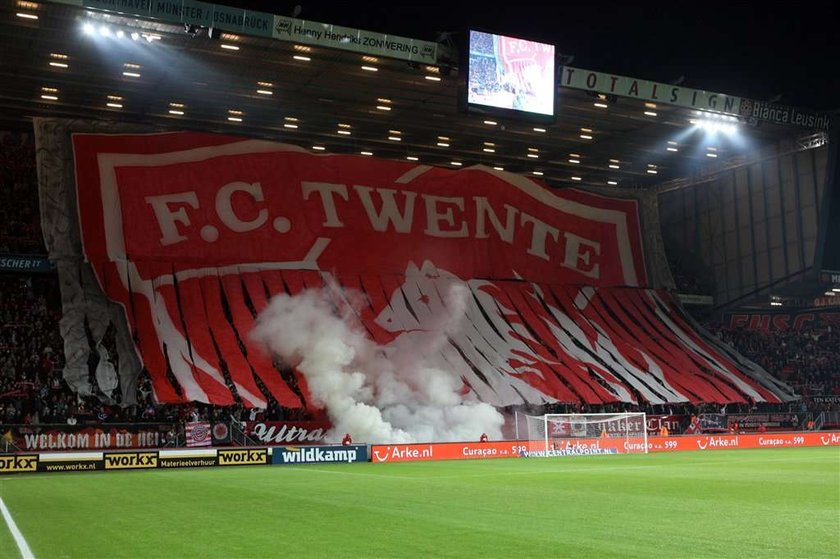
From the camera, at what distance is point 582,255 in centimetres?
5428

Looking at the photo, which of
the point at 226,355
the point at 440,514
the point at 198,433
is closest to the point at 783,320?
the point at 226,355

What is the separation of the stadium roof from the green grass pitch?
62.5ft

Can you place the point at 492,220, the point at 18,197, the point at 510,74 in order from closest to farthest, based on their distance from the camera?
the point at 510,74 < the point at 18,197 < the point at 492,220

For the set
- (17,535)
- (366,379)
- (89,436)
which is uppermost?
(366,379)

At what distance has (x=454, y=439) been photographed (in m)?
41.0

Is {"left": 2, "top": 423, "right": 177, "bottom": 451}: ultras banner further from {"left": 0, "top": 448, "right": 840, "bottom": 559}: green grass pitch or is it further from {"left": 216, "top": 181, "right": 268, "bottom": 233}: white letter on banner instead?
{"left": 216, "top": 181, "right": 268, "bottom": 233}: white letter on banner

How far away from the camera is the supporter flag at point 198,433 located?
36.1 m

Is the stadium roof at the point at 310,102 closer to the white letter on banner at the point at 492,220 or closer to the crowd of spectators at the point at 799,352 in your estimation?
the white letter on banner at the point at 492,220

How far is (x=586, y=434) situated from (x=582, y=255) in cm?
1697

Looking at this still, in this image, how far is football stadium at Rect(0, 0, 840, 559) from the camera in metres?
35.0

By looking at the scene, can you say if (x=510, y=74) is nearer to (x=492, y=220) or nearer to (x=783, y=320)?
(x=492, y=220)

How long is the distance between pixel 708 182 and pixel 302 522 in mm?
51765

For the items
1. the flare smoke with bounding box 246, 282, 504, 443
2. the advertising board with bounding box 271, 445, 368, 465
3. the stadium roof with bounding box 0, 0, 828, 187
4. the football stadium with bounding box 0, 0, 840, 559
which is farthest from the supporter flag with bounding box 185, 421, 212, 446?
the stadium roof with bounding box 0, 0, 828, 187

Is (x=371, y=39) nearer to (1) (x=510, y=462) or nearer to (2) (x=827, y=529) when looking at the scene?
(1) (x=510, y=462)
